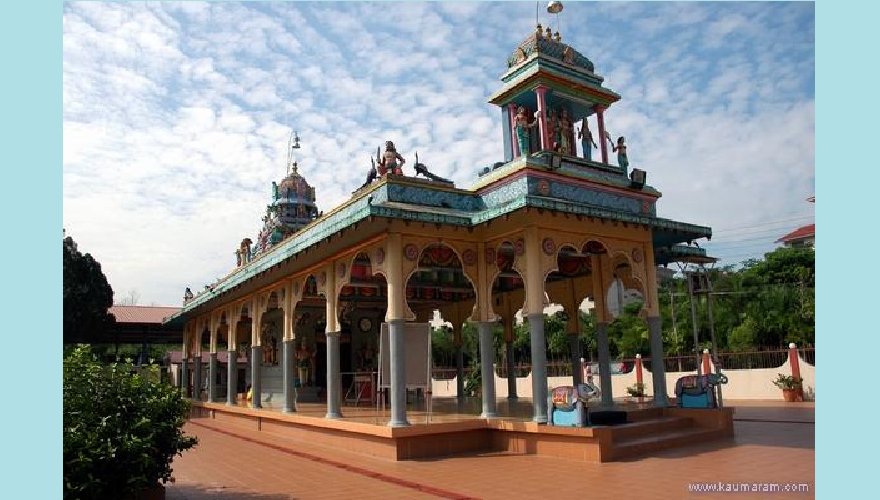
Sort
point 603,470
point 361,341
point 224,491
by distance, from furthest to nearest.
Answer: point 361,341 → point 603,470 → point 224,491

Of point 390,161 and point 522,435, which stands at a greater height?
point 390,161

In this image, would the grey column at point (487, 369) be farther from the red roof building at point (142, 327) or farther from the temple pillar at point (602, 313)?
the red roof building at point (142, 327)

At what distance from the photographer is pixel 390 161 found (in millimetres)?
11727

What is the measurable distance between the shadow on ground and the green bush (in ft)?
2.91

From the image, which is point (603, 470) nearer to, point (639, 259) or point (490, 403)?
point (490, 403)

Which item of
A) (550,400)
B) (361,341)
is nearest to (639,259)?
(550,400)

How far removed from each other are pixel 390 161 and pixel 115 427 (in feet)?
22.5

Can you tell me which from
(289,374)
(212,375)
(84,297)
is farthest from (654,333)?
(84,297)

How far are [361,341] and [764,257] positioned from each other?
31202mm

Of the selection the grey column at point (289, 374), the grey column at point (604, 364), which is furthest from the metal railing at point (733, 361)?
the grey column at point (289, 374)

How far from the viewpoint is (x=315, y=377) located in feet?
Result: 67.8

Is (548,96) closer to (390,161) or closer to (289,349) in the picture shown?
(390,161)

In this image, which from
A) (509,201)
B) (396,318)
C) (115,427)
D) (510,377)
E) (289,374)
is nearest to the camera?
(115,427)

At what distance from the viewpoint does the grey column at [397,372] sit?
10.4 metres
